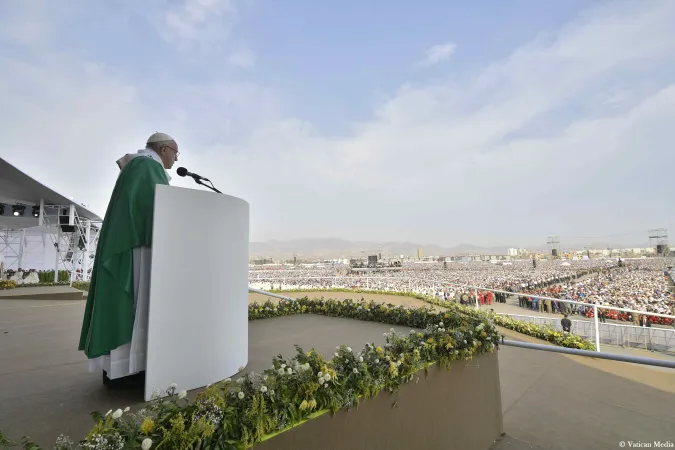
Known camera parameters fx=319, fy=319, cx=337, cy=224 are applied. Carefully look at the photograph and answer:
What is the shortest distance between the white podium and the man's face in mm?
614

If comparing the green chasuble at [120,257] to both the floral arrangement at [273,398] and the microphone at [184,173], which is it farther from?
the floral arrangement at [273,398]

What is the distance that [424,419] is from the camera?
279 centimetres

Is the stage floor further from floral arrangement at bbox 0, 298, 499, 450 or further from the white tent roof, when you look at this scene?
the white tent roof

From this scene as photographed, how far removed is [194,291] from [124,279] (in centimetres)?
48

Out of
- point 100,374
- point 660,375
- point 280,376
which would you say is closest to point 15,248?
point 100,374

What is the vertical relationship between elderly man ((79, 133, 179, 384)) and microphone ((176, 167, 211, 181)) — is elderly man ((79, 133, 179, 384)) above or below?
below

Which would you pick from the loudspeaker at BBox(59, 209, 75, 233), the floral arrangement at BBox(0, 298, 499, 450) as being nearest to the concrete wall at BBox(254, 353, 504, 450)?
the floral arrangement at BBox(0, 298, 499, 450)

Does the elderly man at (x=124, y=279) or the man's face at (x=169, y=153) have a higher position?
the man's face at (x=169, y=153)

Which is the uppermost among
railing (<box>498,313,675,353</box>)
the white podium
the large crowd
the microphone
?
the microphone

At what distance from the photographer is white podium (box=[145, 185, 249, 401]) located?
7.29ft

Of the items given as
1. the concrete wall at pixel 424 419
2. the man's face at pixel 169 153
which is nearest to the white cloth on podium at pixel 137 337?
the man's face at pixel 169 153

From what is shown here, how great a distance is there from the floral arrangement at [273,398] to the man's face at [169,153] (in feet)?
6.03

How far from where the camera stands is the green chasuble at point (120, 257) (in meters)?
2.21

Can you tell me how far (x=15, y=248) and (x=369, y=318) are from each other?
86.1ft
